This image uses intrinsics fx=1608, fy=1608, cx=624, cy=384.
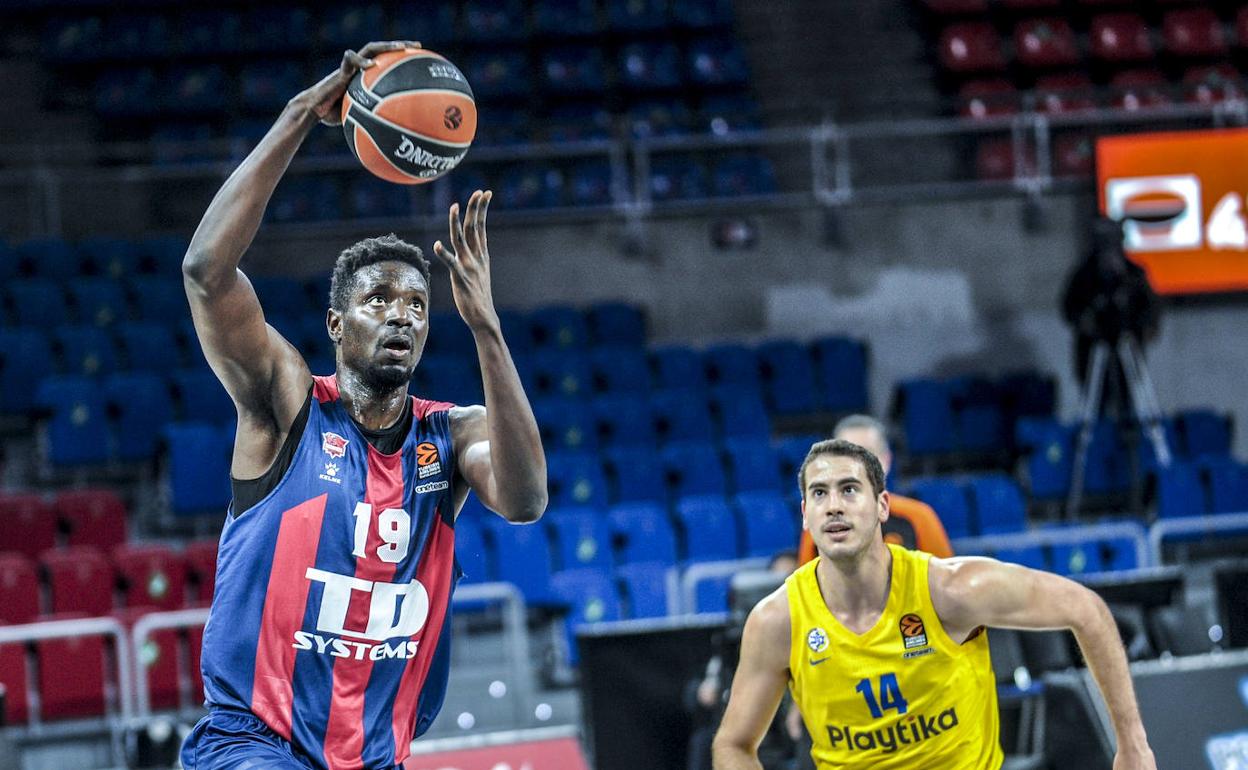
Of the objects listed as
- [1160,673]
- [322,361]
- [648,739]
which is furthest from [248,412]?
[322,361]

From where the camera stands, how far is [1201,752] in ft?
23.5

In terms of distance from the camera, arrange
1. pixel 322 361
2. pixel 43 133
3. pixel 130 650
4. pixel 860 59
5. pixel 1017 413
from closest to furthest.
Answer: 1. pixel 130 650
2. pixel 322 361
3. pixel 1017 413
4. pixel 43 133
5. pixel 860 59

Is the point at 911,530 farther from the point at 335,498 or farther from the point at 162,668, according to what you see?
the point at 162,668

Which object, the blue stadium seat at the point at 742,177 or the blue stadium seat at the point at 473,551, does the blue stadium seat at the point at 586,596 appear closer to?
the blue stadium seat at the point at 473,551

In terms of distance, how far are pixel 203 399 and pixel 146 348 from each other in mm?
737

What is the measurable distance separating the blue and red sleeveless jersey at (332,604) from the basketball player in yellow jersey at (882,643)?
1.37 metres

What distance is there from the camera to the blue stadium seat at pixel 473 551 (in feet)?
31.5

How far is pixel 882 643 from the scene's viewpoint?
4762 mm

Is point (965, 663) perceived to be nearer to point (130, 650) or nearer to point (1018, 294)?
point (130, 650)

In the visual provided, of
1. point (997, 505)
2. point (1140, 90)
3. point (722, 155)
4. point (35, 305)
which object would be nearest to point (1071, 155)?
point (1140, 90)

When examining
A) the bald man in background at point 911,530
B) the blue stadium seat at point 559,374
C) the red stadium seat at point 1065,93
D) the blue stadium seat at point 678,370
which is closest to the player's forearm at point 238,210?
the bald man in background at point 911,530

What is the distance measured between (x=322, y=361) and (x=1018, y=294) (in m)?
6.18

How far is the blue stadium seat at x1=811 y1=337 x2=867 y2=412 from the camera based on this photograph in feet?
42.5

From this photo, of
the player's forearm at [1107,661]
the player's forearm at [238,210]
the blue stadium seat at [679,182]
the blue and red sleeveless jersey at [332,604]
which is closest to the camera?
the player's forearm at [238,210]
